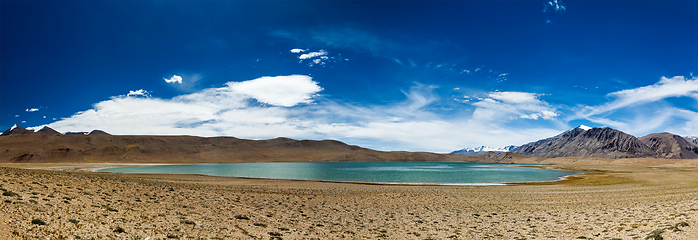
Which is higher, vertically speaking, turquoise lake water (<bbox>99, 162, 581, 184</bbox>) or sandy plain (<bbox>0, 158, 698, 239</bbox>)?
sandy plain (<bbox>0, 158, 698, 239</bbox>)

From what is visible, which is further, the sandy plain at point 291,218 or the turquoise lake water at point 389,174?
the turquoise lake water at point 389,174

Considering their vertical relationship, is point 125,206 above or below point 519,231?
above

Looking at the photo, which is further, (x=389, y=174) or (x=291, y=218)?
(x=389, y=174)

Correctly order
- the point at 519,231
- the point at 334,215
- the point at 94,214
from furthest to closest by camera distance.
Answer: the point at 334,215 → the point at 519,231 → the point at 94,214

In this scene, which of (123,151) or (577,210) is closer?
(577,210)

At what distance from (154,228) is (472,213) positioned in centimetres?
→ 1552

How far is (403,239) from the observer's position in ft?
39.9

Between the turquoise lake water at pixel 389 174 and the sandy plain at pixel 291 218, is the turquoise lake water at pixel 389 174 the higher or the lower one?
the lower one

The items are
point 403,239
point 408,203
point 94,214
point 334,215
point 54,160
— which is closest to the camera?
point 94,214

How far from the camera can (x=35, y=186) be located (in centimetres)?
1379

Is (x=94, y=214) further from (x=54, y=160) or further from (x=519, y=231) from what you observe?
(x=54, y=160)

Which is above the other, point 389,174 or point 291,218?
point 291,218

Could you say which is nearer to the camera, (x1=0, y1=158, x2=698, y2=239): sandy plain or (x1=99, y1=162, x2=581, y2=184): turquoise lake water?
(x1=0, y1=158, x2=698, y2=239): sandy plain

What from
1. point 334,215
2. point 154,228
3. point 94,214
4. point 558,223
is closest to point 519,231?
point 558,223
